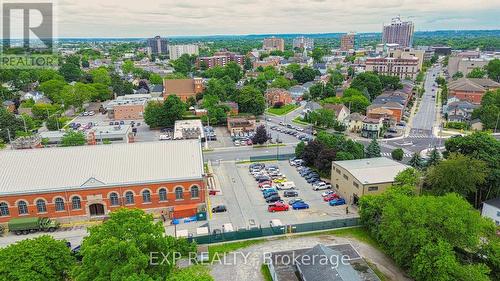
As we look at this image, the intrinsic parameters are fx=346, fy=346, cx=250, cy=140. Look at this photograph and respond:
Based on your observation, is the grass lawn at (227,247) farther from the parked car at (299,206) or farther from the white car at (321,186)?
the white car at (321,186)

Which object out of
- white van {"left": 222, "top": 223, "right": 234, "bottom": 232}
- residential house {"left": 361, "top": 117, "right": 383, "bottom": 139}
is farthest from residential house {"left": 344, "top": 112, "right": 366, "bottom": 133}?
white van {"left": 222, "top": 223, "right": 234, "bottom": 232}

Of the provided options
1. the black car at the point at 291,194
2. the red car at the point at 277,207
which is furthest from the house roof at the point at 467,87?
the red car at the point at 277,207

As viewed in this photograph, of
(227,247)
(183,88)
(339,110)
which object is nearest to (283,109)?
(339,110)

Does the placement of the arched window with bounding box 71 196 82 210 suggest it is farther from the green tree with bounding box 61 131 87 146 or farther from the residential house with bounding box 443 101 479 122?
the residential house with bounding box 443 101 479 122

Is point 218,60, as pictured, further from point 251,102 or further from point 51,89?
point 251,102

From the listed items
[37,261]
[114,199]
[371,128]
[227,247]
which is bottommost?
[227,247]
